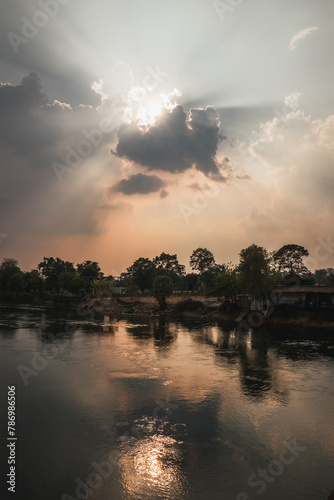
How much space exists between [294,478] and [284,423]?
15.5 ft

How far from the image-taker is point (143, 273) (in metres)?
117

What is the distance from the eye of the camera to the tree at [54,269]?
415 feet

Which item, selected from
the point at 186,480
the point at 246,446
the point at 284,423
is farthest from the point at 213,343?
the point at 186,480

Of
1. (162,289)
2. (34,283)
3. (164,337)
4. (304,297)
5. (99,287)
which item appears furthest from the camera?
(34,283)

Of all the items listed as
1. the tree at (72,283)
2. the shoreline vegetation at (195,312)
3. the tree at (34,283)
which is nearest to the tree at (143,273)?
the tree at (72,283)

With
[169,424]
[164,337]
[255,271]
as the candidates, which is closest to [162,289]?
[255,271]

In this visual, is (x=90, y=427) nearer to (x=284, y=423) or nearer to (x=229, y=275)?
(x=284, y=423)

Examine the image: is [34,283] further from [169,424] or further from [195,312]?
[169,424]

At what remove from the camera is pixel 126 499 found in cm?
1045

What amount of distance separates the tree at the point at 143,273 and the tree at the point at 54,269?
31067 mm

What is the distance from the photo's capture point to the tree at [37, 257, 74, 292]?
415ft

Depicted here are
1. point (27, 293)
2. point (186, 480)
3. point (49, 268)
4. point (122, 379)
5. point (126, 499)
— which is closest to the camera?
point (126, 499)

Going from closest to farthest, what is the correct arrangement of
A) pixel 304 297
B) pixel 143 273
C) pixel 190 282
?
pixel 304 297 < pixel 143 273 < pixel 190 282

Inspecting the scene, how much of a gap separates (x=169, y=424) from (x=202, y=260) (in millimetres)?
123753
